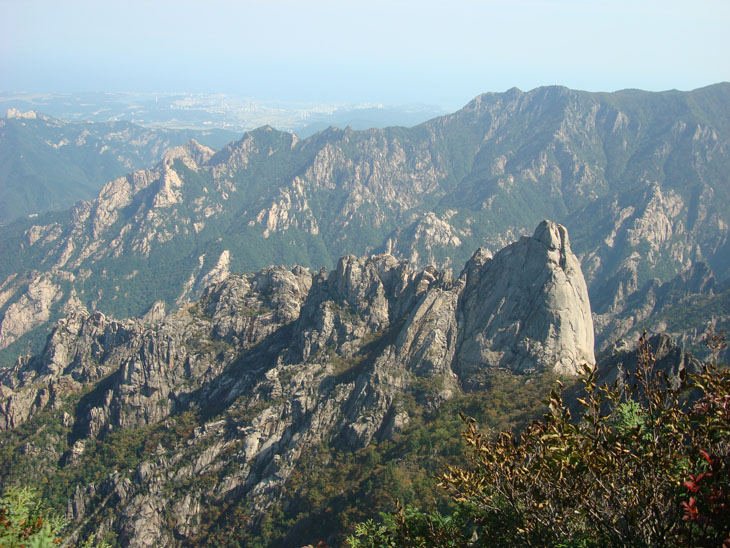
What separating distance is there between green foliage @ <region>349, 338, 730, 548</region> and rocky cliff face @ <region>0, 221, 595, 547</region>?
187 feet

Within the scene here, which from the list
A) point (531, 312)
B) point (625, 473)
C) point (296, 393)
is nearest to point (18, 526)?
point (625, 473)

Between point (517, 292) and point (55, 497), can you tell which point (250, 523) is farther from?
point (517, 292)

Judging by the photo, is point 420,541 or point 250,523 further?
point 250,523

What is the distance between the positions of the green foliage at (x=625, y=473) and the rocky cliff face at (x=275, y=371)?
56.9 meters

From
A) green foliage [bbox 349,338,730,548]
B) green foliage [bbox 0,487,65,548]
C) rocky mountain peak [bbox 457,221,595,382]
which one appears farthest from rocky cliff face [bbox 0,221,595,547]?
green foliage [bbox 349,338,730,548]

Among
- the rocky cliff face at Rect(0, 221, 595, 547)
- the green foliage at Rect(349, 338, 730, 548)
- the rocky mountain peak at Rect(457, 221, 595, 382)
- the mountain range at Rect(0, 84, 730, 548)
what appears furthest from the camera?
the rocky cliff face at Rect(0, 221, 595, 547)

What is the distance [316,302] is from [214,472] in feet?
118

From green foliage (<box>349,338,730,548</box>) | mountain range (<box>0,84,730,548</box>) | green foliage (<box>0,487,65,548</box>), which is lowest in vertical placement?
mountain range (<box>0,84,730,548</box>)

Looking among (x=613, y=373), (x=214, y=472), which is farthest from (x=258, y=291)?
(x=613, y=373)

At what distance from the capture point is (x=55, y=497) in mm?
79875

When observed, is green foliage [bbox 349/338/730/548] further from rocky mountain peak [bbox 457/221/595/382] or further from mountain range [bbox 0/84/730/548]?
rocky mountain peak [bbox 457/221/595/382]

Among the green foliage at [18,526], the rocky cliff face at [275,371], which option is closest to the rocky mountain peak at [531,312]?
the rocky cliff face at [275,371]

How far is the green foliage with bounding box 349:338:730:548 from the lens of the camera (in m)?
12.3

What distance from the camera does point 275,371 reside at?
88.9 meters
